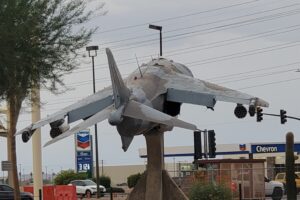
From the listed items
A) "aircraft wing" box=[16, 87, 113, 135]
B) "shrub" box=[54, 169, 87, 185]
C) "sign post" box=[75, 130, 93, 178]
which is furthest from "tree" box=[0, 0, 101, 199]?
"shrub" box=[54, 169, 87, 185]

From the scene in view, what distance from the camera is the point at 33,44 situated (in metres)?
20.6

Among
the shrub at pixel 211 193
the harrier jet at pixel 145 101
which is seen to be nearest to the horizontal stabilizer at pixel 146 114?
the harrier jet at pixel 145 101

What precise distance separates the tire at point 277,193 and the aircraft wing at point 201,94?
25401 millimetres

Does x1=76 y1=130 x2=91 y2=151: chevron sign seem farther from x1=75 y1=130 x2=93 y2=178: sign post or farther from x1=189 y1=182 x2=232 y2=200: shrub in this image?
x1=189 y1=182 x2=232 y2=200: shrub

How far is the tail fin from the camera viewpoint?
1428cm

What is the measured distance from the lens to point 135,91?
15602 mm

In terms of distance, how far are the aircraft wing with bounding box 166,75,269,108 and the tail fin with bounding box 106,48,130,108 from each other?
1.67m

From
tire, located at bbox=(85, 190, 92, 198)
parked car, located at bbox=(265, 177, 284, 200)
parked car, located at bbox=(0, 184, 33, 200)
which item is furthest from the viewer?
tire, located at bbox=(85, 190, 92, 198)

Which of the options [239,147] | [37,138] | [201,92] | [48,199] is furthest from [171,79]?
[239,147]

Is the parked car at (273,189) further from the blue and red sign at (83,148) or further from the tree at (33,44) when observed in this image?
the tree at (33,44)

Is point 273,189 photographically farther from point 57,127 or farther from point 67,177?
point 57,127

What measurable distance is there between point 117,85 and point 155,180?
136 inches

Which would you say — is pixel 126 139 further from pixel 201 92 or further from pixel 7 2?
pixel 7 2

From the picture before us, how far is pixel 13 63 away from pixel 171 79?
5590 mm
